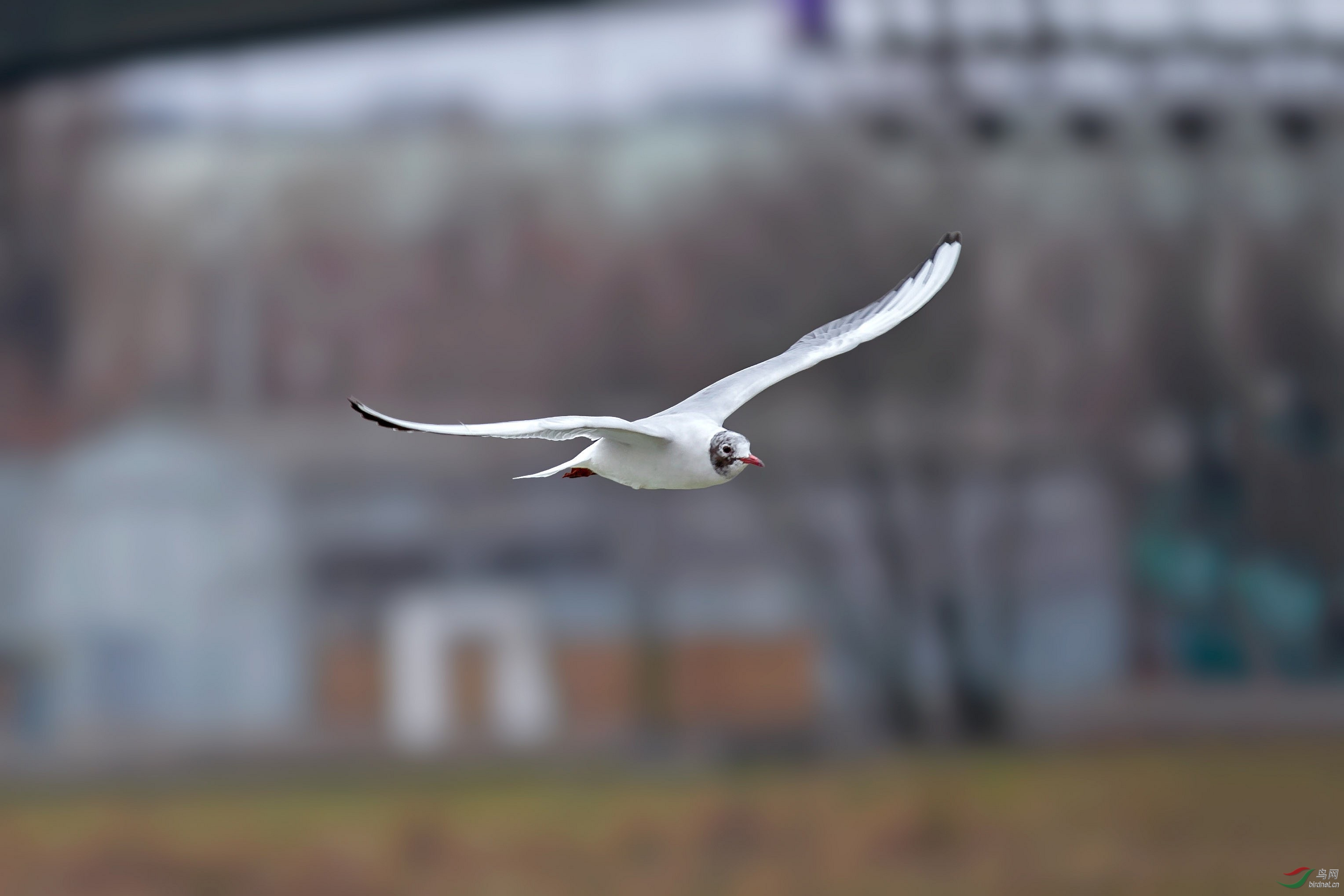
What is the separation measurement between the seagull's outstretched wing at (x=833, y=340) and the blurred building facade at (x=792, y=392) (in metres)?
1.95

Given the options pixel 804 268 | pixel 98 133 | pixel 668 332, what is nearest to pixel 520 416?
pixel 668 332

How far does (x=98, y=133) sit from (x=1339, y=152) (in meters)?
4.31

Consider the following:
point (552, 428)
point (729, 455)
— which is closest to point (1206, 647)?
point (729, 455)

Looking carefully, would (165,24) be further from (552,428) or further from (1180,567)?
(552,428)

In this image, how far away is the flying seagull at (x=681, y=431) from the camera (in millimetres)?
1982

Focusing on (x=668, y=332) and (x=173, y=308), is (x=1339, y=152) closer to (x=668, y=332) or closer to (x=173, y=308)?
(x=668, y=332)

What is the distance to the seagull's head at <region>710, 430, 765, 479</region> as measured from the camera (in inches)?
84.6

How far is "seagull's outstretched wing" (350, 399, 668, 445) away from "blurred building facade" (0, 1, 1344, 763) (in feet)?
9.13

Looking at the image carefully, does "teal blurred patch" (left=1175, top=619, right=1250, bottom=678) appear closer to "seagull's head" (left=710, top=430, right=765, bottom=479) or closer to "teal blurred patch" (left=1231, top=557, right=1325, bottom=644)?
"teal blurred patch" (left=1231, top=557, right=1325, bottom=644)

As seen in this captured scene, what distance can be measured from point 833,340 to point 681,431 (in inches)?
24.9

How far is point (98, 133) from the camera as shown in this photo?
18.2 feet

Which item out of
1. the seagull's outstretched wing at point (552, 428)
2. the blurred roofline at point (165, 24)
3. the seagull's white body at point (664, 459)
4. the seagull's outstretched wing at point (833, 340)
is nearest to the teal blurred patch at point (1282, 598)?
the seagull's outstretched wing at point (833, 340)

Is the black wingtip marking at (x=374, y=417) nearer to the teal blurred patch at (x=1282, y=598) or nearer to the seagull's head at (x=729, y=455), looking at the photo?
the seagull's head at (x=729, y=455)

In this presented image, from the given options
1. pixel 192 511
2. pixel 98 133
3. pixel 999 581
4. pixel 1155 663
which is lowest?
pixel 1155 663
